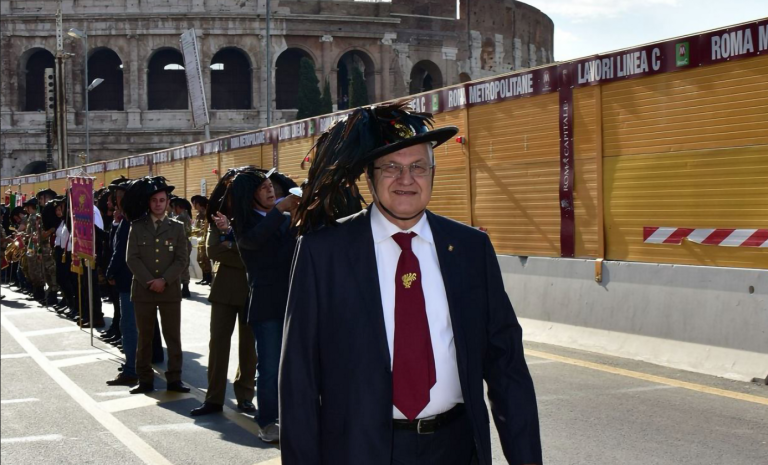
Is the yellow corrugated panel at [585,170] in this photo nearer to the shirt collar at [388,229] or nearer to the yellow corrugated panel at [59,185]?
the shirt collar at [388,229]

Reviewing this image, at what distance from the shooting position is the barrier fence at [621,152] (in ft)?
33.1

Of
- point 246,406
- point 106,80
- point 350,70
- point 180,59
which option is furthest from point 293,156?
point 106,80

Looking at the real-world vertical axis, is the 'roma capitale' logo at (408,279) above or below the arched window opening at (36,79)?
below

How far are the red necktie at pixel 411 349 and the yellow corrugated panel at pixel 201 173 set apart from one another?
80.5ft

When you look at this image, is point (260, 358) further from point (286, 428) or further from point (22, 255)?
point (22, 255)

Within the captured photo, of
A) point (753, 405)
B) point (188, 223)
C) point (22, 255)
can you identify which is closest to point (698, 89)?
point (753, 405)

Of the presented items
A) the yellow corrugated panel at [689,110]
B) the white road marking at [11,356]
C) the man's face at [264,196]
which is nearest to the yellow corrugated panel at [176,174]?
the white road marking at [11,356]

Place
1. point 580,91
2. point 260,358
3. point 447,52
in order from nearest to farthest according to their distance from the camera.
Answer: point 260,358, point 580,91, point 447,52

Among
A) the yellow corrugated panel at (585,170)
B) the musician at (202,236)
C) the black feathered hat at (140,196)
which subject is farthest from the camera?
the musician at (202,236)

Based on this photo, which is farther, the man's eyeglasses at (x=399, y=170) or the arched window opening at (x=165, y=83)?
the arched window opening at (x=165, y=83)

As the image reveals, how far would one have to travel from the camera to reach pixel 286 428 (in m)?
3.40

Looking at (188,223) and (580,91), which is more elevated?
(580,91)

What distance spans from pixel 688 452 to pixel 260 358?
3.17 meters

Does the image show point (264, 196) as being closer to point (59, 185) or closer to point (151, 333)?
point (151, 333)
